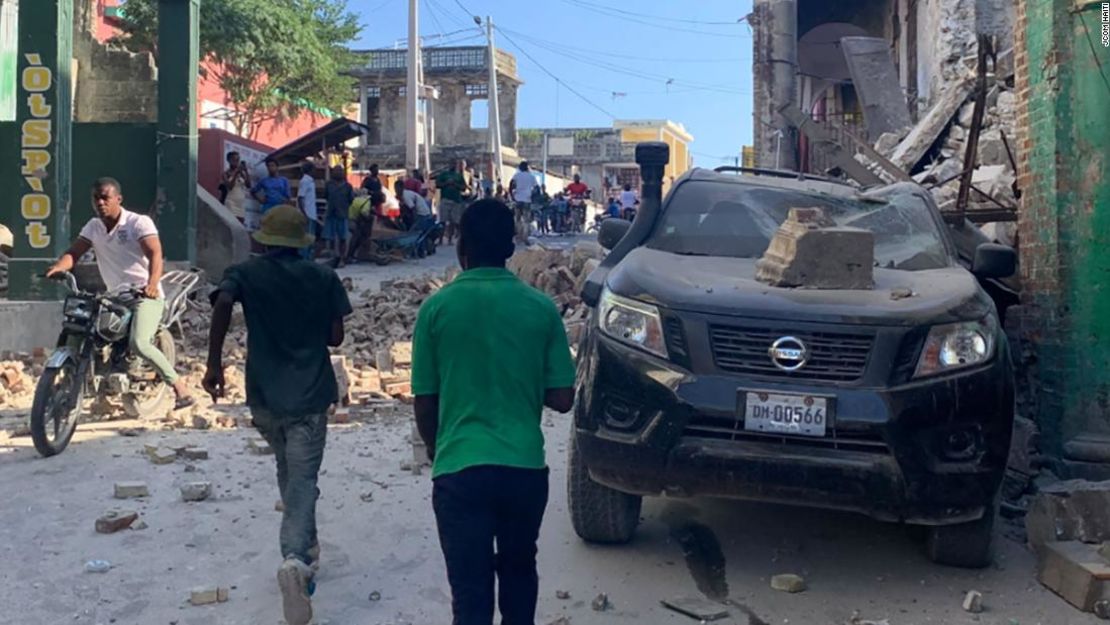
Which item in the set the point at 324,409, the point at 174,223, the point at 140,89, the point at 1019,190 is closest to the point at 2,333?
the point at 174,223

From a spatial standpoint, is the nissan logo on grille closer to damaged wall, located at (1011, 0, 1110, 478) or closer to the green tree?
damaged wall, located at (1011, 0, 1110, 478)

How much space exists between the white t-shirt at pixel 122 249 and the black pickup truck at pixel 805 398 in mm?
3863

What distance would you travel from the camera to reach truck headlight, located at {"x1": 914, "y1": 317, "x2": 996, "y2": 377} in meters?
4.42

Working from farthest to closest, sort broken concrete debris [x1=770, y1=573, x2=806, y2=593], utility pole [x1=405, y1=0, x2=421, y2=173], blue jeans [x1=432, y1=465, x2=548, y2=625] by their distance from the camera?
utility pole [x1=405, y1=0, x2=421, y2=173] < broken concrete debris [x1=770, y1=573, x2=806, y2=593] < blue jeans [x1=432, y1=465, x2=548, y2=625]

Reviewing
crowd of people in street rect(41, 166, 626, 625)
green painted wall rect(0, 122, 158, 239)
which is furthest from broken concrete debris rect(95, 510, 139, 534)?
green painted wall rect(0, 122, 158, 239)

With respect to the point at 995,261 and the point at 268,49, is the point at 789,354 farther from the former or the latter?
the point at 268,49

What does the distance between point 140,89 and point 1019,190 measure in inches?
720

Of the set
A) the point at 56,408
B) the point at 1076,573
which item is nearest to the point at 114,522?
the point at 56,408

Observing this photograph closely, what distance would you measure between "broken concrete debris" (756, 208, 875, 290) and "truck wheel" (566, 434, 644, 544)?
4.08ft

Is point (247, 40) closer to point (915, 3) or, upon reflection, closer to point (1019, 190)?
point (915, 3)

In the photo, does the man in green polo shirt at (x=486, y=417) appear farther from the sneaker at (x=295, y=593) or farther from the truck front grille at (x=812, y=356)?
the truck front grille at (x=812, y=356)

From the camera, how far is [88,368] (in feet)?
23.2

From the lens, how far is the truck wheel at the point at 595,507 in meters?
4.97

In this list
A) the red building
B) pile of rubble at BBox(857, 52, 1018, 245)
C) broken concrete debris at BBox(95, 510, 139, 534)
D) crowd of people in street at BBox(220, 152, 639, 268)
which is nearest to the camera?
broken concrete debris at BBox(95, 510, 139, 534)
